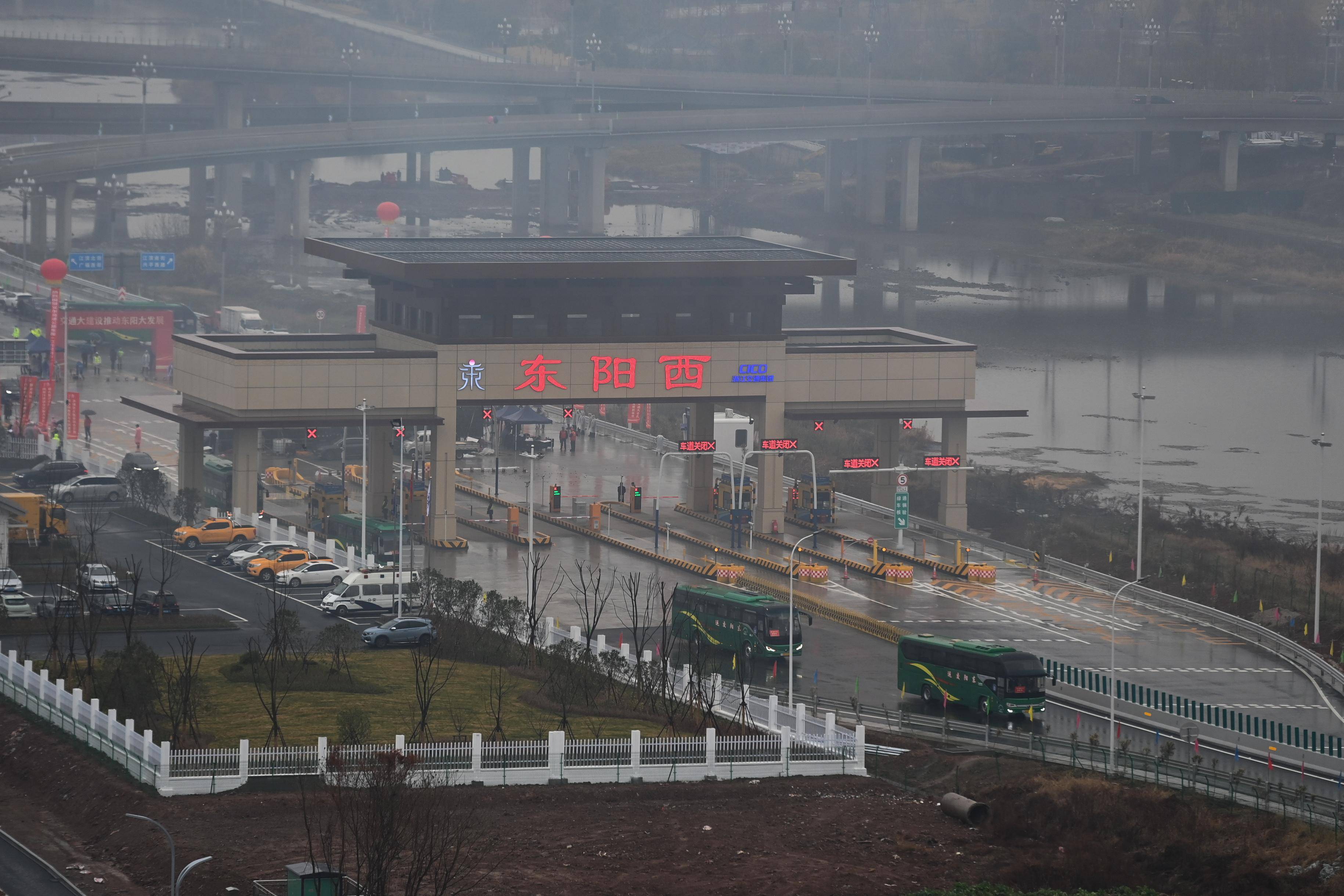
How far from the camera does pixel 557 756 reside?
202ft

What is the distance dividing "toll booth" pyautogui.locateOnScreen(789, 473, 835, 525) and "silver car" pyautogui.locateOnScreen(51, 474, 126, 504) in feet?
112

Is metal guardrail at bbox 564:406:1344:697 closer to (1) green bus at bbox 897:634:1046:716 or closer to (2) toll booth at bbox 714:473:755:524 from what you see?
(2) toll booth at bbox 714:473:755:524

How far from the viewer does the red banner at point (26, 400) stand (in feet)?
408

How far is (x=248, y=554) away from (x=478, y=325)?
55.6ft

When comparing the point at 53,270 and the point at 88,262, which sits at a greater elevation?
the point at 53,270

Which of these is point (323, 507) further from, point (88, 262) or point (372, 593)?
point (88, 262)

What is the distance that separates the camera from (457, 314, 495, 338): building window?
341 feet

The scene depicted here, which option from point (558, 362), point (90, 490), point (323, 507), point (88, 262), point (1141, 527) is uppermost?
→ point (88, 262)

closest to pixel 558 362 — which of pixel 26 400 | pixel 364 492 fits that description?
pixel 364 492

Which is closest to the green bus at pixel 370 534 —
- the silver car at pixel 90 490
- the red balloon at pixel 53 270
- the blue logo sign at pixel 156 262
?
the silver car at pixel 90 490

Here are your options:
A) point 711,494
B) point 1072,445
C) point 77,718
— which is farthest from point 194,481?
point 1072,445

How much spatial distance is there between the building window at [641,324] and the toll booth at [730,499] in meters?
8.38

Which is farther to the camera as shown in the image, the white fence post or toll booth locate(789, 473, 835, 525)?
toll booth locate(789, 473, 835, 525)

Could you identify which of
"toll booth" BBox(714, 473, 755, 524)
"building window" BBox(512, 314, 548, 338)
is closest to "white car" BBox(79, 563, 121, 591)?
"building window" BBox(512, 314, 548, 338)
